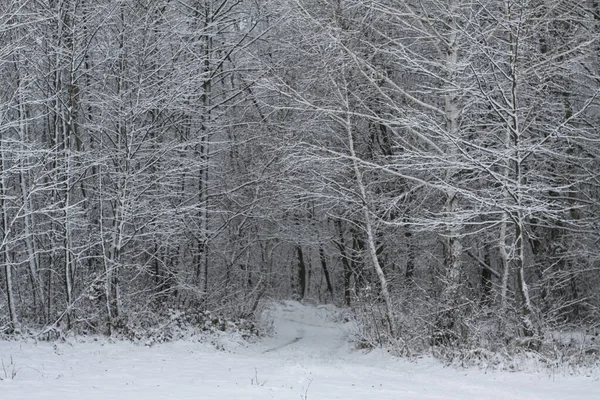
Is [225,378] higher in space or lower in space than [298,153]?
lower

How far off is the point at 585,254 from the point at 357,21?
7.06 metres

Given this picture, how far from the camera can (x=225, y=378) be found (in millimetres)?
9992

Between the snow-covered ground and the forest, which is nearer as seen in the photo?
the snow-covered ground

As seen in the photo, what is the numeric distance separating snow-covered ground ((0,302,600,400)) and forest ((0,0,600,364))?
102 centimetres

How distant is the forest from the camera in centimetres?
1218

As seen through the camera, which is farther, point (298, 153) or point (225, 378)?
point (298, 153)

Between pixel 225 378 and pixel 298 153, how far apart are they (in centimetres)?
620

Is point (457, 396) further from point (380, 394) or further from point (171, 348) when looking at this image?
point (171, 348)

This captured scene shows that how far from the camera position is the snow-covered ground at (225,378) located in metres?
8.27

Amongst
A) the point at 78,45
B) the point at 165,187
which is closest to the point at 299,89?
the point at 165,187

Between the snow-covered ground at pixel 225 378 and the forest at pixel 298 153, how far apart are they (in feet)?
3.34

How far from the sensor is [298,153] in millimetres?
14852

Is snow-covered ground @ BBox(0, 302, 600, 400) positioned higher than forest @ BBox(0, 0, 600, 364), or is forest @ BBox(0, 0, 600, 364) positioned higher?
forest @ BBox(0, 0, 600, 364)

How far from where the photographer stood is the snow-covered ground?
827 centimetres
